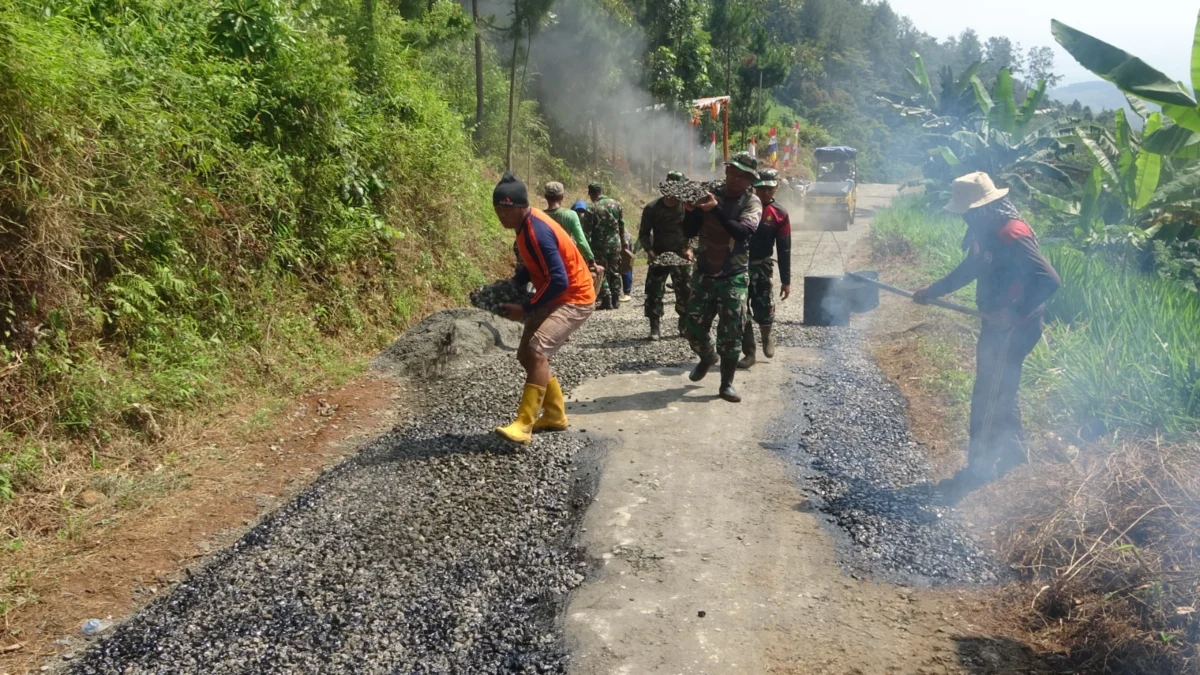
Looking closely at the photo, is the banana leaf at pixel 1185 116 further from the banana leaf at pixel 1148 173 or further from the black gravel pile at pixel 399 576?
the black gravel pile at pixel 399 576

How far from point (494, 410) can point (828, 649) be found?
4.05 meters

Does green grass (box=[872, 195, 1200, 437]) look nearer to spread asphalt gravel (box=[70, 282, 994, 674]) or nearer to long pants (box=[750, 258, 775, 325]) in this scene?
spread asphalt gravel (box=[70, 282, 994, 674])

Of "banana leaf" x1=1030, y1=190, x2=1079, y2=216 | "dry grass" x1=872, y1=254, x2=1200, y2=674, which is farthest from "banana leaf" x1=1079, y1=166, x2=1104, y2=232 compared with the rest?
"dry grass" x1=872, y1=254, x2=1200, y2=674

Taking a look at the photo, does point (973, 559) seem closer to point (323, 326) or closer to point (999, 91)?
point (323, 326)

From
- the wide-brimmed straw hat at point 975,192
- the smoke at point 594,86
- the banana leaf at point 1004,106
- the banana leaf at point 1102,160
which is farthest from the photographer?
the smoke at point 594,86

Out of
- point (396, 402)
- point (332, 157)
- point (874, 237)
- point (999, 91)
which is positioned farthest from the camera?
point (874, 237)

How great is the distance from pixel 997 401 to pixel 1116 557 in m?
1.54

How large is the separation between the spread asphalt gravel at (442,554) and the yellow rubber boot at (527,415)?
0.12m

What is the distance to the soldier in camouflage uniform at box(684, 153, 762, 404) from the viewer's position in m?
7.18

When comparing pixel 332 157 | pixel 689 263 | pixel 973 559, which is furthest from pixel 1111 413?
pixel 332 157

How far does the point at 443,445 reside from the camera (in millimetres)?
6492

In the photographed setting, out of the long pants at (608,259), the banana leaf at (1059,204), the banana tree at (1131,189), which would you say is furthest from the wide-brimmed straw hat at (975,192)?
the banana leaf at (1059,204)

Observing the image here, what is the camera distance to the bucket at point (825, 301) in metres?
10.8

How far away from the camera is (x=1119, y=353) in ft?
22.8
